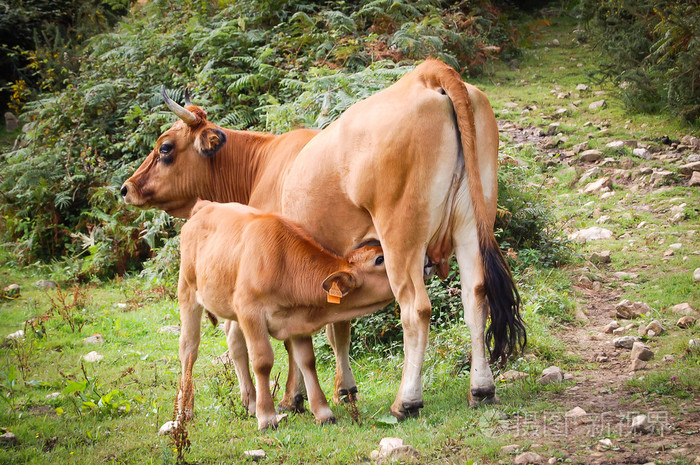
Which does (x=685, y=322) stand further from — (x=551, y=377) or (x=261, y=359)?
(x=261, y=359)

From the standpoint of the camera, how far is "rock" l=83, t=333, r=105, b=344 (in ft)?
29.3

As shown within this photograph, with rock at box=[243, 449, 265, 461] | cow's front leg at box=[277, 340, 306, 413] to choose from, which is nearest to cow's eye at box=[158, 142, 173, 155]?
cow's front leg at box=[277, 340, 306, 413]

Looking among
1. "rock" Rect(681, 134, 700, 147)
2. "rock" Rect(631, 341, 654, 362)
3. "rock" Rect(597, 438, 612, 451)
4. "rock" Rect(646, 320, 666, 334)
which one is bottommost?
"rock" Rect(646, 320, 666, 334)

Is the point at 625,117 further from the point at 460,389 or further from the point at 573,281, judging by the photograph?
the point at 460,389

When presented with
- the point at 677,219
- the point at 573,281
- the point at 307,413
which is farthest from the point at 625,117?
the point at 307,413

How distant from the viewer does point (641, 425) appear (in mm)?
4586

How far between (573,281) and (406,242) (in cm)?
401

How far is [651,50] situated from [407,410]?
1040 centimetres

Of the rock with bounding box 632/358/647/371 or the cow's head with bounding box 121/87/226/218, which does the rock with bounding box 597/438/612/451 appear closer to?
the rock with bounding box 632/358/647/371

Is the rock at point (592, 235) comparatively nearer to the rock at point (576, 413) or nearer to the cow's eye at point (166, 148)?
the rock at point (576, 413)

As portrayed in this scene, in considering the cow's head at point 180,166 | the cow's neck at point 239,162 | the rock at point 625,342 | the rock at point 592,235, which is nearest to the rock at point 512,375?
the rock at point 625,342

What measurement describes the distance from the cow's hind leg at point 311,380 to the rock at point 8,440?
93.0 inches

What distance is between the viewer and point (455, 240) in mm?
5625

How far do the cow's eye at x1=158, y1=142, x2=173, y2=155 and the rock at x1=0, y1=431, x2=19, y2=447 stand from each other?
3456mm
